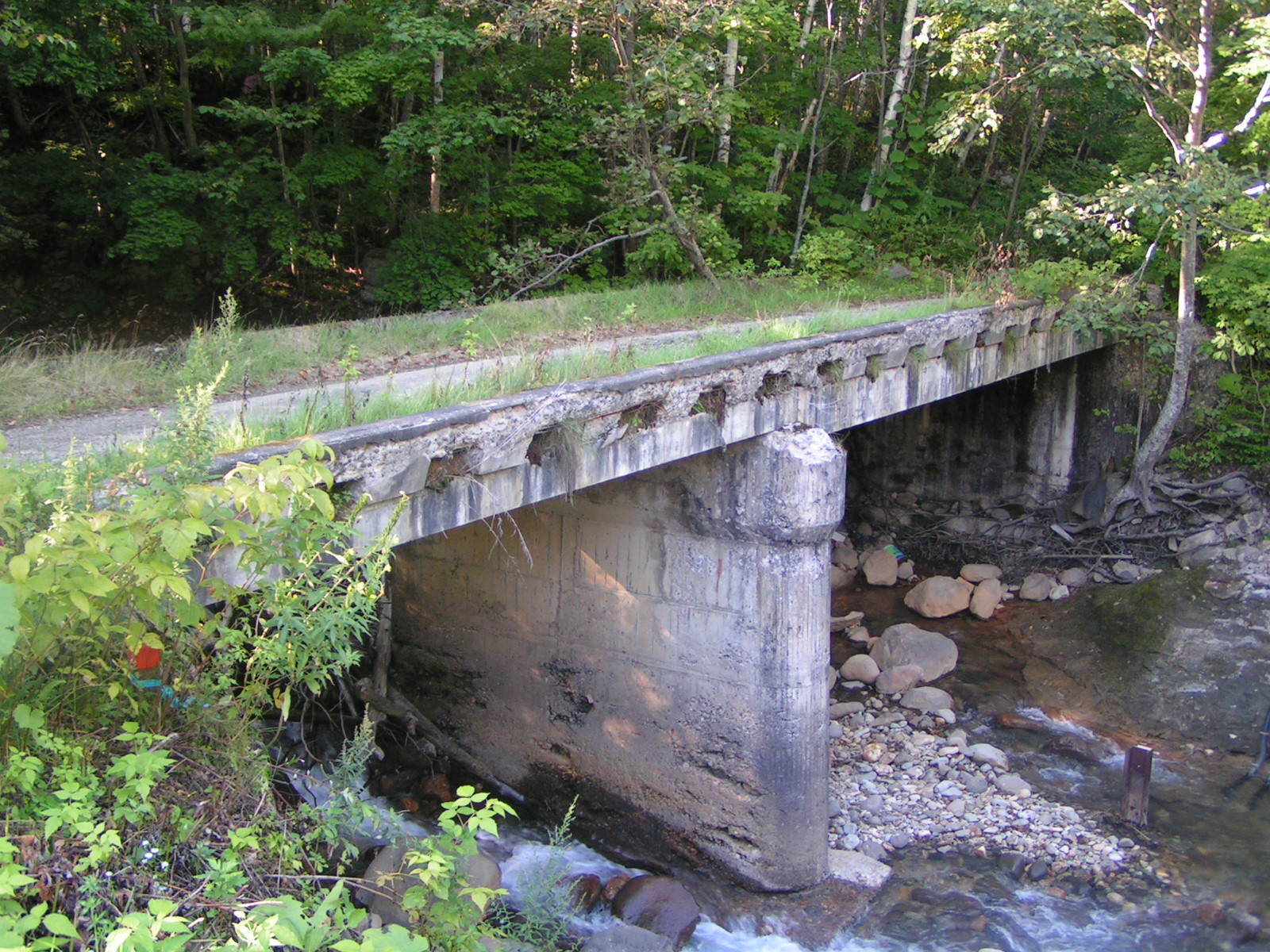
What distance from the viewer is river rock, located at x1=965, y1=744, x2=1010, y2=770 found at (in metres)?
8.89

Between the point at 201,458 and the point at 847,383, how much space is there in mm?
5648

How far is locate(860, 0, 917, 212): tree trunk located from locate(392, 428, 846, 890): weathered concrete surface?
34.2ft

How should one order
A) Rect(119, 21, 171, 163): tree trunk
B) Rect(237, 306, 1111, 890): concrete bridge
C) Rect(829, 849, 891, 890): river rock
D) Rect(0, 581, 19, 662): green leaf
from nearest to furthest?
Rect(0, 581, 19, 662): green leaf → Rect(237, 306, 1111, 890): concrete bridge → Rect(829, 849, 891, 890): river rock → Rect(119, 21, 171, 163): tree trunk

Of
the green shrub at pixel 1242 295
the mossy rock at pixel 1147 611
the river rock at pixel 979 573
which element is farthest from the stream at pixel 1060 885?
the green shrub at pixel 1242 295

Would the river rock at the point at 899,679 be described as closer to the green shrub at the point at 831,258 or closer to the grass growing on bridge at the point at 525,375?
the grass growing on bridge at the point at 525,375

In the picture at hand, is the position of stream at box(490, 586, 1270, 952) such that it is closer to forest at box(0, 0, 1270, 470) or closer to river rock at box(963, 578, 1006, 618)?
river rock at box(963, 578, 1006, 618)

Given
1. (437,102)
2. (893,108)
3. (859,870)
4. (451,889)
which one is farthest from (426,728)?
(893,108)

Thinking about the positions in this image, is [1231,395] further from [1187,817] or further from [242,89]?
[242,89]

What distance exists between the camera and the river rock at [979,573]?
1272 cm

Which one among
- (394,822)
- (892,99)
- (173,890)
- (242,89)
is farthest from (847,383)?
(242,89)

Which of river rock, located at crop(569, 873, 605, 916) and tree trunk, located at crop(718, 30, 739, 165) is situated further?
tree trunk, located at crop(718, 30, 739, 165)

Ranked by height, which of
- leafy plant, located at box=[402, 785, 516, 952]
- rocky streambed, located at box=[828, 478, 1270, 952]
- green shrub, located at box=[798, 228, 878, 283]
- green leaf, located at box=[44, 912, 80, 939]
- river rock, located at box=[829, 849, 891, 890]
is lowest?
river rock, located at box=[829, 849, 891, 890]

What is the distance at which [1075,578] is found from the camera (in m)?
12.2

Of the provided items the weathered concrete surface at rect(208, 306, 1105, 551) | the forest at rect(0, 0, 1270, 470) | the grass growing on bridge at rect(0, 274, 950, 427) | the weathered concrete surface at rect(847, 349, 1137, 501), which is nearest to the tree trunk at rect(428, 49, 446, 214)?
the forest at rect(0, 0, 1270, 470)
